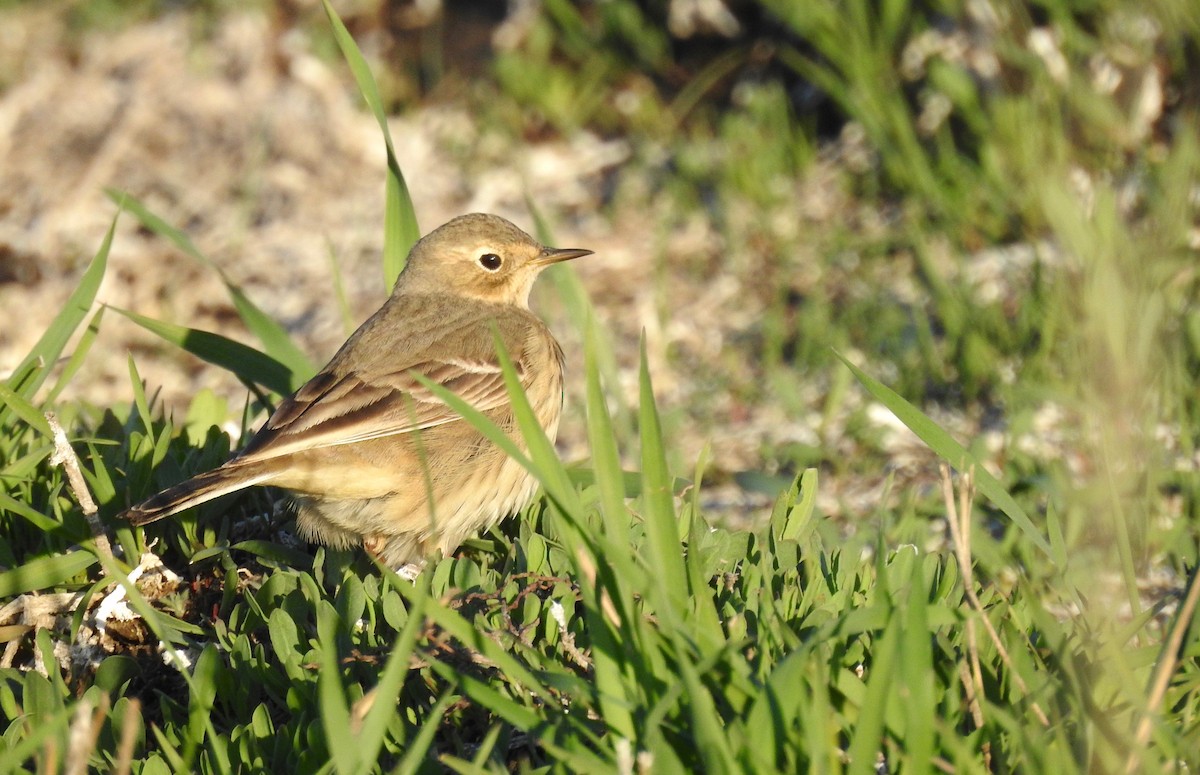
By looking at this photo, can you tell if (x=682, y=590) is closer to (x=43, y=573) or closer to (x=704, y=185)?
(x=43, y=573)

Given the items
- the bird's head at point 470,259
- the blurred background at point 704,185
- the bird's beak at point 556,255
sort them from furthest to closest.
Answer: the blurred background at point 704,185
the bird's head at point 470,259
the bird's beak at point 556,255

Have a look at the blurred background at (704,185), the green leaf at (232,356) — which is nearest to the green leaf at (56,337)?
the green leaf at (232,356)

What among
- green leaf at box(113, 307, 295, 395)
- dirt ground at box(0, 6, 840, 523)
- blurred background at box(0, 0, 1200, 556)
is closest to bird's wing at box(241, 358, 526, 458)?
green leaf at box(113, 307, 295, 395)

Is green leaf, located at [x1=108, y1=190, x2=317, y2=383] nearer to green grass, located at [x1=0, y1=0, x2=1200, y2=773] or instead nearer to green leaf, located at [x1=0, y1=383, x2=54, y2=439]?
green grass, located at [x1=0, y1=0, x2=1200, y2=773]

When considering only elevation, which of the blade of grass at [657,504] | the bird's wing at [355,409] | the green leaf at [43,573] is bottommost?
the green leaf at [43,573]

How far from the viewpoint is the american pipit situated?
4293 mm

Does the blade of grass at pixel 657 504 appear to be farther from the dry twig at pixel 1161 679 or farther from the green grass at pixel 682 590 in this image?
the dry twig at pixel 1161 679

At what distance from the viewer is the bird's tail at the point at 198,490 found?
3.87 metres

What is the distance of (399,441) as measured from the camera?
4.65 m

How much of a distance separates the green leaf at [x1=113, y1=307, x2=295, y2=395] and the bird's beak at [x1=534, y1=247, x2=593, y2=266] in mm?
1228

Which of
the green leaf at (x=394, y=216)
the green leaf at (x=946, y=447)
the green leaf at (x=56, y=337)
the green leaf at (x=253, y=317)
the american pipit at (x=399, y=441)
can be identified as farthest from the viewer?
the green leaf at (x=253, y=317)

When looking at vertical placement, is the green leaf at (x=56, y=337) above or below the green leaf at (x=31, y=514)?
above

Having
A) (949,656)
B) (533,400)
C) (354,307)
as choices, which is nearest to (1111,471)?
(949,656)

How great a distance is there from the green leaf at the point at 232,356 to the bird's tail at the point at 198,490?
68 cm
